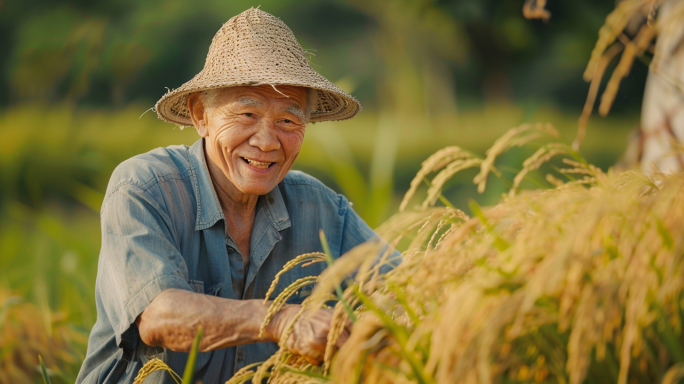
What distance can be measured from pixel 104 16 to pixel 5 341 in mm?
4275

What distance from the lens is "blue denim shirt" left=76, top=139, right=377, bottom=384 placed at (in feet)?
5.48

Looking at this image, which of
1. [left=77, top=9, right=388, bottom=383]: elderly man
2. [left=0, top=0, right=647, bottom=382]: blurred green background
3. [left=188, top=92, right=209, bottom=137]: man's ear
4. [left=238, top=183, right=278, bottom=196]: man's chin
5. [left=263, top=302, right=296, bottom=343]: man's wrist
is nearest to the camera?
[left=263, top=302, right=296, bottom=343]: man's wrist

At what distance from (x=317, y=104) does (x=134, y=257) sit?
3.89 ft

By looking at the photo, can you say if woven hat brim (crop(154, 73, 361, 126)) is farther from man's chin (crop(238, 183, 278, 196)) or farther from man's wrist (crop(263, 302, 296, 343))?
man's wrist (crop(263, 302, 296, 343))

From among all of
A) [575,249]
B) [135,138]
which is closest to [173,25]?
[135,138]

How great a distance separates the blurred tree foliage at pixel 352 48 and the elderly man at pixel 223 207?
12.6ft

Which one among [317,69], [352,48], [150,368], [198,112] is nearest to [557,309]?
[150,368]

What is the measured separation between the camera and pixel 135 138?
257 inches

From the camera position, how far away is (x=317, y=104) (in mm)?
2564

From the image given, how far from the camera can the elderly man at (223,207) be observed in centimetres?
175

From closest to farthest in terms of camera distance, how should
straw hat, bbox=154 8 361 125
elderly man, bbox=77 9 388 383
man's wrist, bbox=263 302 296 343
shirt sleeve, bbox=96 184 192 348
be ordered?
man's wrist, bbox=263 302 296 343
shirt sleeve, bbox=96 184 192 348
elderly man, bbox=77 9 388 383
straw hat, bbox=154 8 361 125

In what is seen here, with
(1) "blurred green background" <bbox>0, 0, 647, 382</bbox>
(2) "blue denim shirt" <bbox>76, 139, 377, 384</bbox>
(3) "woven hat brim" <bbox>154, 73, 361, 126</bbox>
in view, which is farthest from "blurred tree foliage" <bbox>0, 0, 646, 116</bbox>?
(2) "blue denim shirt" <bbox>76, 139, 377, 384</bbox>

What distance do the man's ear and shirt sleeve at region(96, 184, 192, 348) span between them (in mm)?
403

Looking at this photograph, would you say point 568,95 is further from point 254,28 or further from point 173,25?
point 254,28
